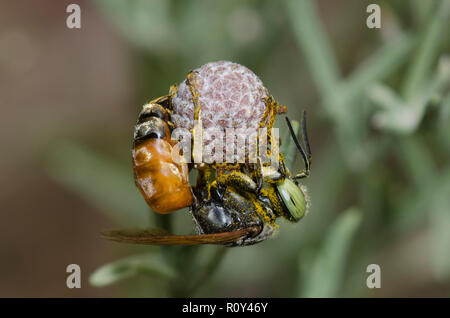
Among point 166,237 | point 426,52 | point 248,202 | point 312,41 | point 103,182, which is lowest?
point 166,237

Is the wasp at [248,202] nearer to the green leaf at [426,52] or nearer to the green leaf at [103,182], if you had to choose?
the green leaf at [426,52]

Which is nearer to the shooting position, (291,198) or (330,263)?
(291,198)

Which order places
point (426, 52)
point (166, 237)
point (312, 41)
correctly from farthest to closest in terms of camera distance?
point (312, 41) < point (426, 52) < point (166, 237)

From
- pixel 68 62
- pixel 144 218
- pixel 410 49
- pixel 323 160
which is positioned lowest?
pixel 144 218

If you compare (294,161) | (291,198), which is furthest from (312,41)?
(291,198)

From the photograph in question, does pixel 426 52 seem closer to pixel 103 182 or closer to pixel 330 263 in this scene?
pixel 330 263

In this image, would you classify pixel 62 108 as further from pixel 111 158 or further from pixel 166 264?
pixel 166 264

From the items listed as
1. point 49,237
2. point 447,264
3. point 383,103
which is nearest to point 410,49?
point 383,103

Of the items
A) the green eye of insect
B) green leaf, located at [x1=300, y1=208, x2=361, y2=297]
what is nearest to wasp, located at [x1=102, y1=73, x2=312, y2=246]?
the green eye of insect
